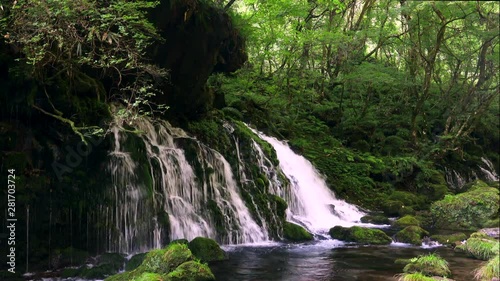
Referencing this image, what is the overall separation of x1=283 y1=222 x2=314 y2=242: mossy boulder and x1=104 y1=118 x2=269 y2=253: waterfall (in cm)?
64

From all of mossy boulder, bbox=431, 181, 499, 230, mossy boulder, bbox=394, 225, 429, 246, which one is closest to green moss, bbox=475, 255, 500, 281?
mossy boulder, bbox=394, 225, 429, 246

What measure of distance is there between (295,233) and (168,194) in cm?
376

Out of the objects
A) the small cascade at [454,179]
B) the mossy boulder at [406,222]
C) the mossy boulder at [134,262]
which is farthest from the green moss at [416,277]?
the small cascade at [454,179]

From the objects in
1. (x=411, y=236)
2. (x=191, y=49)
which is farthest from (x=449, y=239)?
(x=191, y=49)

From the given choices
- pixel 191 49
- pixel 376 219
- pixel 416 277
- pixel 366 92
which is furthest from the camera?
pixel 366 92

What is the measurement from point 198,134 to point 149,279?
7.50 meters

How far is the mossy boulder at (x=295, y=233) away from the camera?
12.4m

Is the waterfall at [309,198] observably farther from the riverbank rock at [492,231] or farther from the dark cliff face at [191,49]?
the riverbank rock at [492,231]

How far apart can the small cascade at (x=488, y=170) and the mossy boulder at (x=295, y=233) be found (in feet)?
52.9

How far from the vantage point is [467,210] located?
13945 millimetres

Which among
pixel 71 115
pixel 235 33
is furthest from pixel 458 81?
pixel 71 115

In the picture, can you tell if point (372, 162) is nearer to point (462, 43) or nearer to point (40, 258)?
point (462, 43)

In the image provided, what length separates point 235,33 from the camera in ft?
46.1

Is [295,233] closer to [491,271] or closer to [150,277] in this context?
[491,271]
